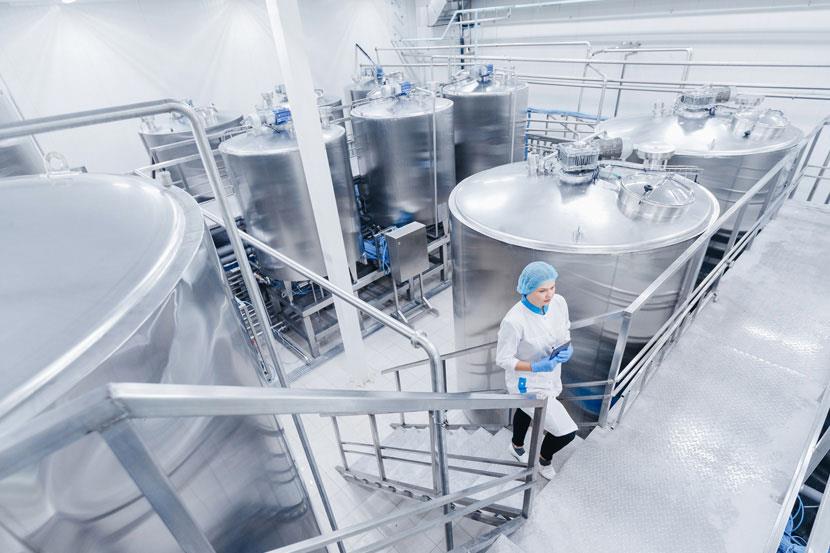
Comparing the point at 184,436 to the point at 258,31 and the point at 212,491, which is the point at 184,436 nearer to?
the point at 212,491

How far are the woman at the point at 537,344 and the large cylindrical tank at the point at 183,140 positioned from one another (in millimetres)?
5077

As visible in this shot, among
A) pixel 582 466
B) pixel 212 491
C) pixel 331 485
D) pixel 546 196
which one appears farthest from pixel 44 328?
pixel 331 485

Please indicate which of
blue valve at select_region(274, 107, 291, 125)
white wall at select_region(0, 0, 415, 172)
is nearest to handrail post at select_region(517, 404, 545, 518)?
blue valve at select_region(274, 107, 291, 125)

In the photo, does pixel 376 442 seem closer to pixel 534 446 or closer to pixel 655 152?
pixel 534 446

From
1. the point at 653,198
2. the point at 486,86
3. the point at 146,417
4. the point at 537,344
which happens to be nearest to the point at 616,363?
the point at 537,344

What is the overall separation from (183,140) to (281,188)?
8.54 ft

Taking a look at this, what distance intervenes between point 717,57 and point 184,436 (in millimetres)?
8239

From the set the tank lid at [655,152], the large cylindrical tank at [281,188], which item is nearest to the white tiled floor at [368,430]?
the large cylindrical tank at [281,188]

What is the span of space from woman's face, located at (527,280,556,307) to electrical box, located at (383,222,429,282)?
10.4 ft

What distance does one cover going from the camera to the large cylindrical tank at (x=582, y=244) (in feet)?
7.72

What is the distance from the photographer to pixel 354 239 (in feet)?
17.4

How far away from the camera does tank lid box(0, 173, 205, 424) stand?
0.75 m

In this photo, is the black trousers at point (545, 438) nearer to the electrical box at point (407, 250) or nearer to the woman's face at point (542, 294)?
the woman's face at point (542, 294)

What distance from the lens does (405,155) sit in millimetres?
5414
